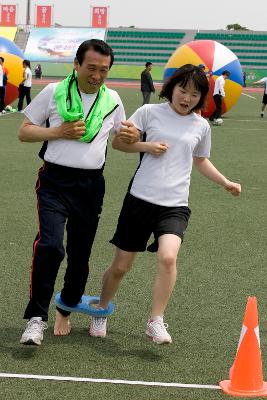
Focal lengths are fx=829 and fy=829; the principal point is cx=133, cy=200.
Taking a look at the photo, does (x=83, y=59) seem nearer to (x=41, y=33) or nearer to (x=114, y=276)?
(x=114, y=276)

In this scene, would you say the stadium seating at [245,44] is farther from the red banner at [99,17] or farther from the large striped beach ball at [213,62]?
the large striped beach ball at [213,62]

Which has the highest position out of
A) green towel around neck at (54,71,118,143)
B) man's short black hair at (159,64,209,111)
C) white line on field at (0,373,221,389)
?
Answer: man's short black hair at (159,64,209,111)

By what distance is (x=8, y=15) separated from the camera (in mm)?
84062

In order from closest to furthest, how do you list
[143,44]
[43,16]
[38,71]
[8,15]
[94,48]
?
[94,48], [38,71], [143,44], [43,16], [8,15]

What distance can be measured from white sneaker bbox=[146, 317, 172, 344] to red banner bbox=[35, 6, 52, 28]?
7488cm

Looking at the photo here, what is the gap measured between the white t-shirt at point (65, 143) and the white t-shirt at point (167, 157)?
26 centimetres

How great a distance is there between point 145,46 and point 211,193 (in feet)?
217

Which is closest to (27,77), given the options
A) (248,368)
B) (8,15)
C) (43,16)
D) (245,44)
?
(248,368)

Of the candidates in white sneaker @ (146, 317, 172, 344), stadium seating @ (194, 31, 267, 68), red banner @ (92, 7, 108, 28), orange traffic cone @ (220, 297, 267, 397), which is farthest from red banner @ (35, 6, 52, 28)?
orange traffic cone @ (220, 297, 267, 397)

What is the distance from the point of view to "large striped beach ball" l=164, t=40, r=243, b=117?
23.6 metres

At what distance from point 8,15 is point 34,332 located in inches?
3254

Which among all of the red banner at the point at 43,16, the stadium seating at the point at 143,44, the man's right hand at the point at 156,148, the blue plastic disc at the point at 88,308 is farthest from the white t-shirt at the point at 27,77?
the red banner at the point at 43,16

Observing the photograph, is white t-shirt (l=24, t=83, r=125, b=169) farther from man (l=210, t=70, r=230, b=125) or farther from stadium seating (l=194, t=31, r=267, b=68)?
stadium seating (l=194, t=31, r=267, b=68)

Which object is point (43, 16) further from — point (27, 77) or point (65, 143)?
point (65, 143)
